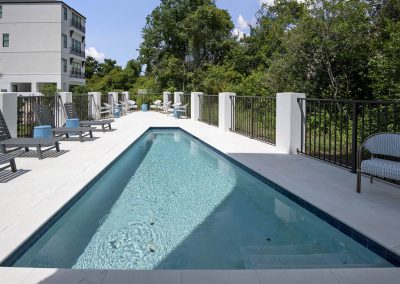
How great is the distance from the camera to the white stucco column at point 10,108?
8.70 metres

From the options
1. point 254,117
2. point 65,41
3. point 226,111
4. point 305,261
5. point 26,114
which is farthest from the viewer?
point 65,41

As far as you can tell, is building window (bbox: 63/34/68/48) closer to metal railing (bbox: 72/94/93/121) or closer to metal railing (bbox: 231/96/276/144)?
metal railing (bbox: 72/94/93/121)

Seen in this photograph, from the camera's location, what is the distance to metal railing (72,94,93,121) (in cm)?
1661

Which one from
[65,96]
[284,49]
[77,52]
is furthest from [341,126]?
[77,52]

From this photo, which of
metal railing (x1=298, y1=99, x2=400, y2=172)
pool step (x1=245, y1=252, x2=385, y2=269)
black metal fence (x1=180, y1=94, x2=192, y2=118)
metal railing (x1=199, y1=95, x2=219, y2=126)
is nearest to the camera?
pool step (x1=245, y1=252, x2=385, y2=269)

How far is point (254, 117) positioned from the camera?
1210cm

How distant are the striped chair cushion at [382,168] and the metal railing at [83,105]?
1331 cm

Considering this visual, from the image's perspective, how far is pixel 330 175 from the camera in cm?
635

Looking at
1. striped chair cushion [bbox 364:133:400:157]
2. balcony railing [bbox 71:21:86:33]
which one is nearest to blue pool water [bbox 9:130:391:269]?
striped chair cushion [bbox 364:133:400:157]

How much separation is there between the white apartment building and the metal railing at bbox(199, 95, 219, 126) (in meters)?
28.6

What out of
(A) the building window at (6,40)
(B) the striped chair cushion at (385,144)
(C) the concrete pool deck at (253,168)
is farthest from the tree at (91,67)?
(B) the striped chair cushion at (385,144)

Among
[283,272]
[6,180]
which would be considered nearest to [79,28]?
[6,180]

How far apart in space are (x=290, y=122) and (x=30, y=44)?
135 ft

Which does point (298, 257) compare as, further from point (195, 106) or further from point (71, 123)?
point (195, 106)
